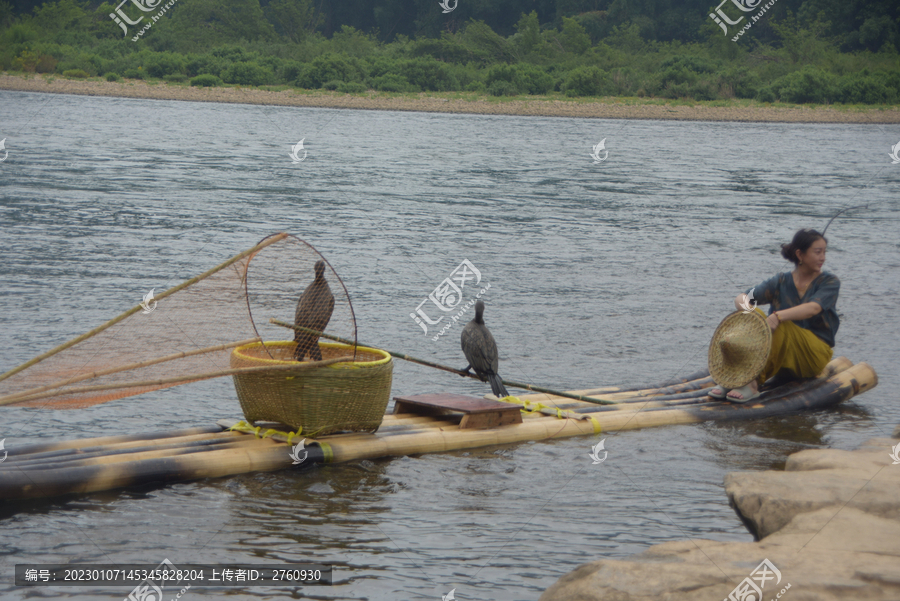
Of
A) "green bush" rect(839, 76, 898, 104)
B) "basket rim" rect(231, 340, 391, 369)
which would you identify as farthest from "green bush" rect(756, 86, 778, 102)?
"basket rim" rect(231, 340, 391, 369)

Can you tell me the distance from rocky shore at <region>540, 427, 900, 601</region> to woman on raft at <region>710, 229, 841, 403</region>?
237 centimetres

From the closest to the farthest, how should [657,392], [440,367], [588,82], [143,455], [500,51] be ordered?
[143,455], [440,367], [657,392], [588,82], [500,51]

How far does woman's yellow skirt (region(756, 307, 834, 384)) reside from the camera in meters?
7.75

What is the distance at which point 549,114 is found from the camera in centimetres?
5141

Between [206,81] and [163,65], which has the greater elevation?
[163,65]

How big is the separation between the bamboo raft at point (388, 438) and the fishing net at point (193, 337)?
0.38 meters

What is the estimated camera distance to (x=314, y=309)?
6332mm

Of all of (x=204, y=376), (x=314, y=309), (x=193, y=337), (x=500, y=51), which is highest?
(x=500, y=51)

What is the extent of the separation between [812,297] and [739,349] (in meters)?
0.69

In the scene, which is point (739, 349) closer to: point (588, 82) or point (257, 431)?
point (257, 431)

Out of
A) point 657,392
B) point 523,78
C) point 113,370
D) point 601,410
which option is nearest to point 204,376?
point 113,370

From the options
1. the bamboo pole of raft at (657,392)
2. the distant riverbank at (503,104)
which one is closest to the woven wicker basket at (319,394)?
the bamboo pole of raft at (657,392)

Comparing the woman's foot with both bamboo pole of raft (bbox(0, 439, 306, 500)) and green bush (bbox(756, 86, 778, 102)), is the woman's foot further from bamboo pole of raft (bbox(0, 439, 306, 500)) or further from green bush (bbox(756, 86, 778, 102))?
green bush (bbox(756, 86, 778, 102))

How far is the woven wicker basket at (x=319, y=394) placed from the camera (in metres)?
5.97
